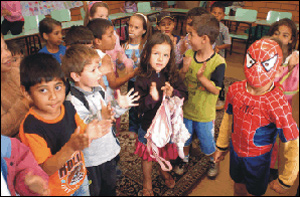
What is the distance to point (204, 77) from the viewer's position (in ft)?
3.42

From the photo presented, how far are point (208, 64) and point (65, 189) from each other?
2.97ft

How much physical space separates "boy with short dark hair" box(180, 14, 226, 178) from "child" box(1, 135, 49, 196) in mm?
765

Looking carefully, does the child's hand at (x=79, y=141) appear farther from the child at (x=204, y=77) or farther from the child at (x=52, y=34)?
the child at (x=204, y=77)

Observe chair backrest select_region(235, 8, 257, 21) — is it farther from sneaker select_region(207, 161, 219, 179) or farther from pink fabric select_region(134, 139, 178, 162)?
pink fabric select_region(134, 139, 178, 162)

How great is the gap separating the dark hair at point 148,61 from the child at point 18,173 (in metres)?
0.54

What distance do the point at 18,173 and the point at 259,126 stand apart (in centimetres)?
74

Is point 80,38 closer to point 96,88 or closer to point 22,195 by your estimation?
point 96,88

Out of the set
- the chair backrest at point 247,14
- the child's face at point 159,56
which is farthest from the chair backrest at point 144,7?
the chair backrest at point 247,14

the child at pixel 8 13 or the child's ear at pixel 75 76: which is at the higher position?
the child at pixel 8 13

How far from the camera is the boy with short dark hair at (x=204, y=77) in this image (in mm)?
1078

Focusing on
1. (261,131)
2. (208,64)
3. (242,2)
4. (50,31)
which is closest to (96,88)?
(50,31)

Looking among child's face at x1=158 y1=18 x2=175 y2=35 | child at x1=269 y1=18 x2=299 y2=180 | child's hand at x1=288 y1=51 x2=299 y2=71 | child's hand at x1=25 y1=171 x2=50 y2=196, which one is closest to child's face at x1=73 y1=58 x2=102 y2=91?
child's hand at x1=25 y1=171 x2=50 y2=196

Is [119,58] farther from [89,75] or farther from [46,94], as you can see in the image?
[46,94]

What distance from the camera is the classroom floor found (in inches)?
33.1
